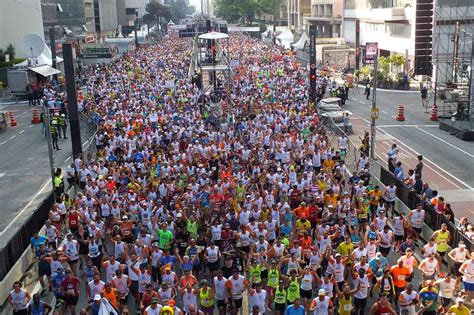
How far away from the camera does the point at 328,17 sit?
9531 centimetres

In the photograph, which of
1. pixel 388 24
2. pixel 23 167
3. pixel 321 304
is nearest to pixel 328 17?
pixel 388 24

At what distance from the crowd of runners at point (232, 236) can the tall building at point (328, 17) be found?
68.3 meters

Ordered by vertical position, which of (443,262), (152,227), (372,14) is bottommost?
(443,262)

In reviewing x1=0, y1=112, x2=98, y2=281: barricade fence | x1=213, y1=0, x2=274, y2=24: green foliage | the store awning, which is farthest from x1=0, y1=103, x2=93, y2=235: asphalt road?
x1=213, y1=0, x2=274, y2=24: green foliage

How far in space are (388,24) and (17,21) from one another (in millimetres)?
39505

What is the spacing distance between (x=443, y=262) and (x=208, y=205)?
625 cm

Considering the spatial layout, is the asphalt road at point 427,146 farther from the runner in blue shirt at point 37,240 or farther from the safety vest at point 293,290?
the runner in blue shirt at point 37,240

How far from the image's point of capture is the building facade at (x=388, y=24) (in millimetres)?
59406

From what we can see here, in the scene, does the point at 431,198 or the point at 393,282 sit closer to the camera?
the point at 393,282

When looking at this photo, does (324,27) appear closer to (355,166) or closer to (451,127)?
(451,127)

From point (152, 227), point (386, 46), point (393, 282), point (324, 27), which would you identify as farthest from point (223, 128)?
point (324, 27)

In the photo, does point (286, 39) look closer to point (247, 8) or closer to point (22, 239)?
point (247, 8)

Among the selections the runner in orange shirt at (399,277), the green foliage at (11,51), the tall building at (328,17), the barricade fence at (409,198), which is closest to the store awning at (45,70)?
the green foliage at (11,51)

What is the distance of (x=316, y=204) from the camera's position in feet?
52.5
